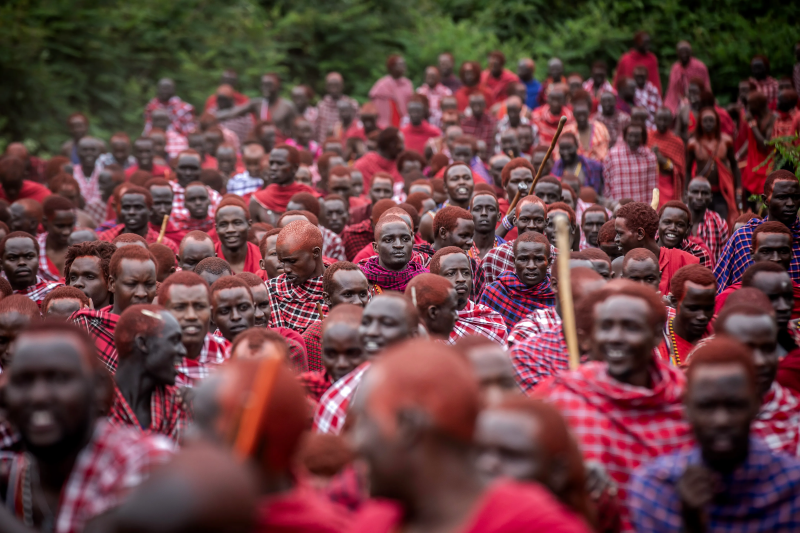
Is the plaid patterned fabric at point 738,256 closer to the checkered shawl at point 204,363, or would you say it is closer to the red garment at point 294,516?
the checkered shawl at point 204,363

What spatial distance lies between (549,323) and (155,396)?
2.55 meters

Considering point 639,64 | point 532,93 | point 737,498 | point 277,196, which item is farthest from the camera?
point 639,64

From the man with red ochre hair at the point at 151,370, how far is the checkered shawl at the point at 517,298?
3.26 meters

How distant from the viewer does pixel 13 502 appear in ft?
11.6

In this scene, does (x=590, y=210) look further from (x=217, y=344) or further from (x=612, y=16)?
(x=612, y=16)

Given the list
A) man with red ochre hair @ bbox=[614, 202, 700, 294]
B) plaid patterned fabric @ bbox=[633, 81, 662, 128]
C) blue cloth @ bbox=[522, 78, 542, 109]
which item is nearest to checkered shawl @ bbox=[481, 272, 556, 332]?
man with red ochre hair @ bbox=[614, 202, 700, 294]

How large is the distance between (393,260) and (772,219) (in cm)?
335

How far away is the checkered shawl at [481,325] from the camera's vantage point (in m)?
7.07

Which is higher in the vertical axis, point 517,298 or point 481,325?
point 481,325

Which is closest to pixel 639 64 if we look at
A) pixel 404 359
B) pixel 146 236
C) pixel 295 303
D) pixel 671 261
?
pixel 671 261

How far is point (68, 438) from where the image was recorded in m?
3.31

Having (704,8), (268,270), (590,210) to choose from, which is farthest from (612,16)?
(268,270)

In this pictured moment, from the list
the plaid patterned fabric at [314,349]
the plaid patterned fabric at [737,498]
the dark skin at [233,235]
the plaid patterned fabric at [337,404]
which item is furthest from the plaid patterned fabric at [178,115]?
the plaid patterned fabric at [737,498]

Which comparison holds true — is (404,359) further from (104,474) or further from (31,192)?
(31,192)
